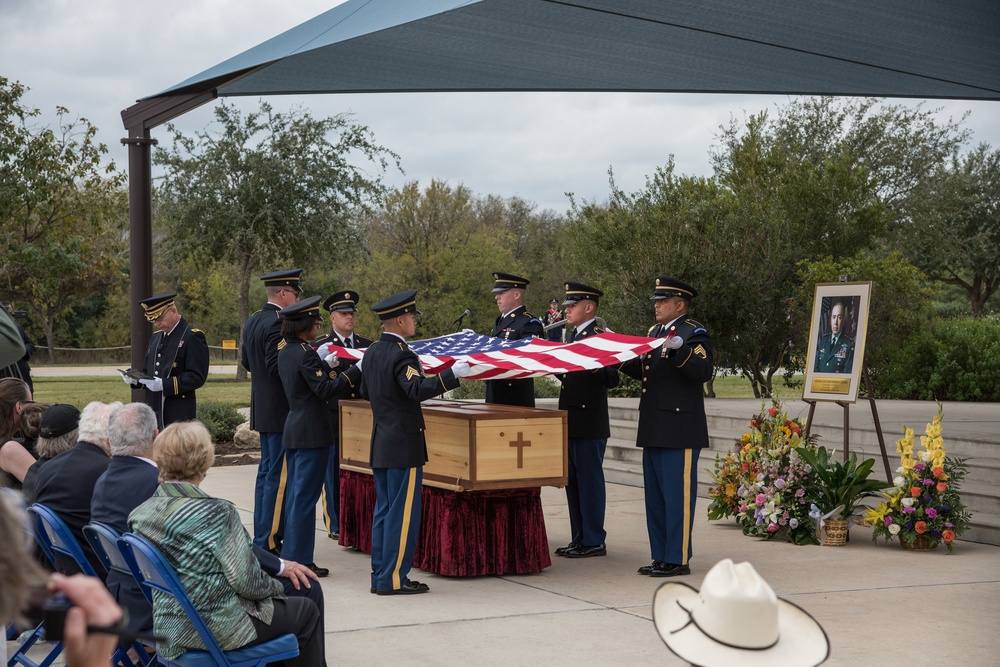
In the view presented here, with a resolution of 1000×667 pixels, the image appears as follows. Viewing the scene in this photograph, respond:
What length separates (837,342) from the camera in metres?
9.42

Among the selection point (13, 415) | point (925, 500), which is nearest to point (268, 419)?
point (13, 415)

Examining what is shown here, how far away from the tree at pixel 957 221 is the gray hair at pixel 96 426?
32558mm

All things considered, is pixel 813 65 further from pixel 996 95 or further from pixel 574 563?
pixel 574 563

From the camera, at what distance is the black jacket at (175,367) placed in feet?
28.0

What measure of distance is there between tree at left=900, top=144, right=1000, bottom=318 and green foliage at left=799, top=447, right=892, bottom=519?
27949mm

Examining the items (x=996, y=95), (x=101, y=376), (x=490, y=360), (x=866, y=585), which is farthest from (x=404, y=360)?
(x=101, y=376)

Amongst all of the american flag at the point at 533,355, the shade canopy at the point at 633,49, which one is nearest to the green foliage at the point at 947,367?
the shade canopy at the point at 633,49

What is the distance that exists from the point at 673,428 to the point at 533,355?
1.02m

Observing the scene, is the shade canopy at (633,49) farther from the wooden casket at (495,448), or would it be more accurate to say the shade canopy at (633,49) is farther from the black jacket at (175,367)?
the wooden casket at (495,448)

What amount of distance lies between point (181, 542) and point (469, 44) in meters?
4.65

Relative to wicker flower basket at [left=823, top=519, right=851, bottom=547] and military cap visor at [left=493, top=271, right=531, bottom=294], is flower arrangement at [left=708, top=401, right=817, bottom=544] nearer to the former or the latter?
wicker flower basket at [left=823, top=519, right=851, bottom=547]

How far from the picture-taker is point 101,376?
104 ft

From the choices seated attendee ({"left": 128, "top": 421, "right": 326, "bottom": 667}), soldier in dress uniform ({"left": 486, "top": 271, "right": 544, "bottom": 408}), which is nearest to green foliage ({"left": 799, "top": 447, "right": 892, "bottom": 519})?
soldier in dress uniform ({"left": 486, "top": 271, "right": 544, "bottom": 408})

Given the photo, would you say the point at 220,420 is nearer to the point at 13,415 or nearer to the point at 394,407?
the point at 394,407
